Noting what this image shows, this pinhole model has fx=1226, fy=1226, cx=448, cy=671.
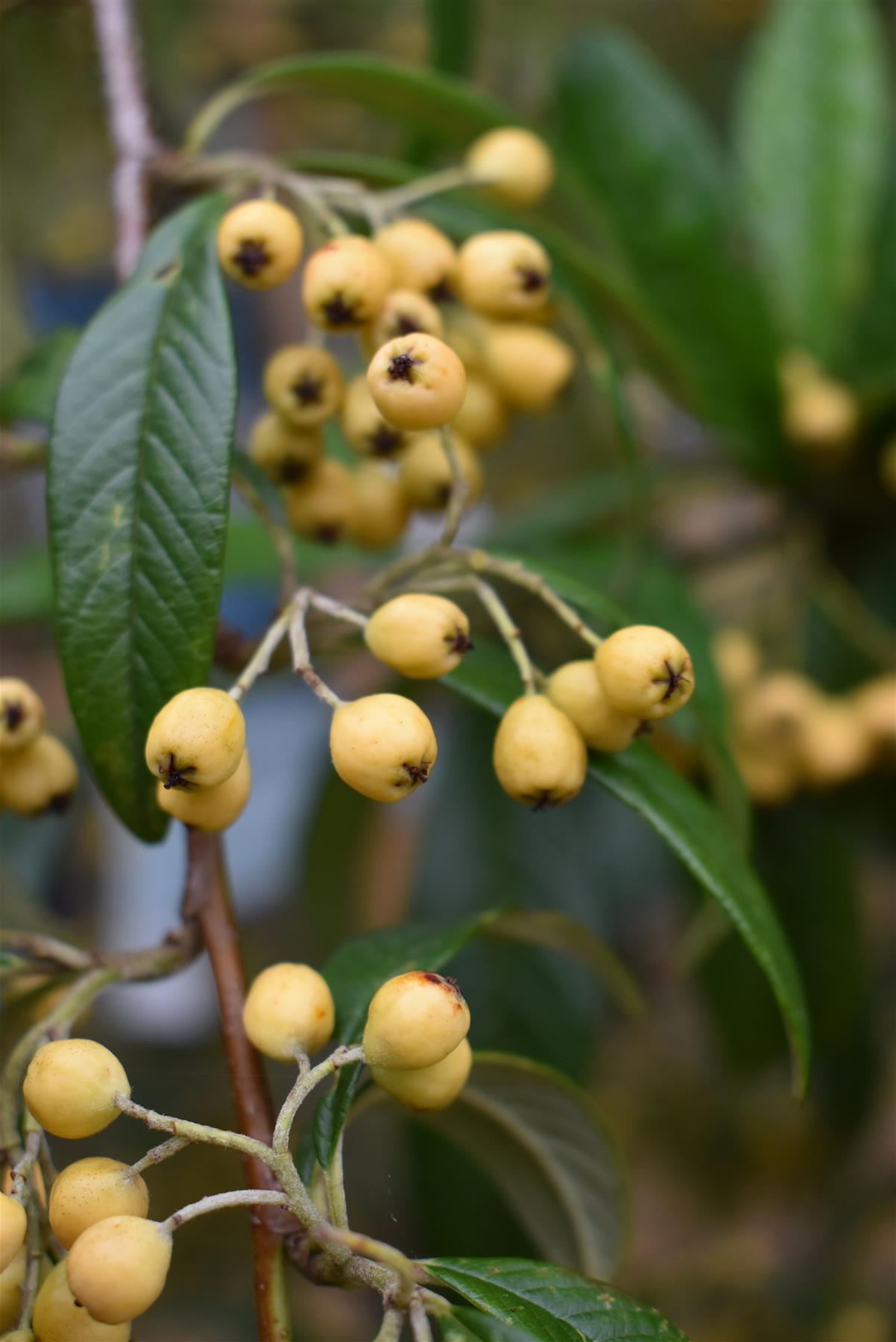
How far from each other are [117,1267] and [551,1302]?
0.21 metres

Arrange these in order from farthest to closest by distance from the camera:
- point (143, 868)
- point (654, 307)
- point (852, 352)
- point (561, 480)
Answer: point (143, 868) < point (561, 480) < point (852, 352) < point (654, 307)

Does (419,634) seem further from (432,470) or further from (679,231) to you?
(679,231)

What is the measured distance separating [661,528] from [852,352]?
1.01ft

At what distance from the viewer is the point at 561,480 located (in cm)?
193

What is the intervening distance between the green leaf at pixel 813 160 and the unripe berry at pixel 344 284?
0.85 meters

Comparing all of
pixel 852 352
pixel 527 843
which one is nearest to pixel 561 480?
pixel 852 352

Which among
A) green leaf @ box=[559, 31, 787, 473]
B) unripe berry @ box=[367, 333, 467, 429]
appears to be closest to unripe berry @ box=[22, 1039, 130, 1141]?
unripe berry @ box=[367, 333, 467, 429]

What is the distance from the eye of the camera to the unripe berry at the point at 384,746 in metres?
0.62

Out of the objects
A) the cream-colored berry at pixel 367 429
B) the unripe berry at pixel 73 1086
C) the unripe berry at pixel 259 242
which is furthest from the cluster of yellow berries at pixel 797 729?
the unripe berry at pixel 73 1086

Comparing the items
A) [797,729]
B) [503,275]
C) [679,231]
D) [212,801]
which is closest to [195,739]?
[212,801]

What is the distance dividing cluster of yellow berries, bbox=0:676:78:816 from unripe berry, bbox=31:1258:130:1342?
0.30m

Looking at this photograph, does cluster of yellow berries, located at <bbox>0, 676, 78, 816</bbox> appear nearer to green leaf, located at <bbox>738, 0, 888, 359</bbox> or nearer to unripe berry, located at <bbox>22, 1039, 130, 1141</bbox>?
unripe berry, located at <bbox>22, 1039, 130, 1141</bbox>

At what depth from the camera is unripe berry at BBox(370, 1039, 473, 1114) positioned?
610 mm

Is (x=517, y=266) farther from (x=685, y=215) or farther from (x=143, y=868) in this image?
(x=143, y=868)
